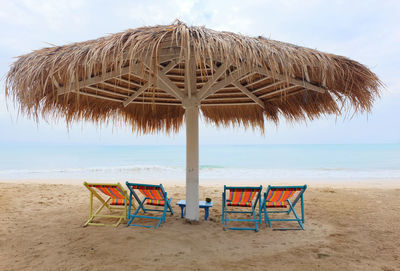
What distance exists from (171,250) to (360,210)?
3373mm

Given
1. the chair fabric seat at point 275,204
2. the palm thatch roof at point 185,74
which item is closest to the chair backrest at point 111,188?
the palm thatch roof at point 185,74

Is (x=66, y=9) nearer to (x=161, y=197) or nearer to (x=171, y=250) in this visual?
(x=161, y=197)

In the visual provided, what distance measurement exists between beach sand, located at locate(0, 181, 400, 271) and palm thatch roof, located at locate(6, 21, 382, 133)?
141 cm

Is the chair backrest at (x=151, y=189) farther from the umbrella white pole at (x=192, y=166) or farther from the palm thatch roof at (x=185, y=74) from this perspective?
the palm thatch roof at (x=185, y=74)

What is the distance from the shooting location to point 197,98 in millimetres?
3172

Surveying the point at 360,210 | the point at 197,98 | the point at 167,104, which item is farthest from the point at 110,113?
the point at 360,210

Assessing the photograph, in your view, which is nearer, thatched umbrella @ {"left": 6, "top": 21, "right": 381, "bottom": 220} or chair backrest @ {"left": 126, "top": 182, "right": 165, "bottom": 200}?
thatched umbrella @ {"left": 6, "top": 21, "right": 381, "bottom": 220}

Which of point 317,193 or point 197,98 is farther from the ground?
point 197,98

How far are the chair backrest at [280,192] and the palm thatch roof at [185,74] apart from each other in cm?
110

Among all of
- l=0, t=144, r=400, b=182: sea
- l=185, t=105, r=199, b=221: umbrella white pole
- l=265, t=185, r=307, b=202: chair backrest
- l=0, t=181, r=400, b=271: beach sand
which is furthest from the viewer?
l=0, t=144, r=400, b=182: sea

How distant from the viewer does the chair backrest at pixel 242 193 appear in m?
2.90

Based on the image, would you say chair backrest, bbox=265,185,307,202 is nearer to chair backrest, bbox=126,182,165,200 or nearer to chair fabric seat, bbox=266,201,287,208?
chair fabric seat, bbox=266,201,287,208

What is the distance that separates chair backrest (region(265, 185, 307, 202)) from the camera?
2873 millimetres

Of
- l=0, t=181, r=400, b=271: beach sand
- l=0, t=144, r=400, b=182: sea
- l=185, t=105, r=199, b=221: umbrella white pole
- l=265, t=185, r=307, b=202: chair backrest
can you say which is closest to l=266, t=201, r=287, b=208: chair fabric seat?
l=265, t=185, r=307, b=202: chair backrest
